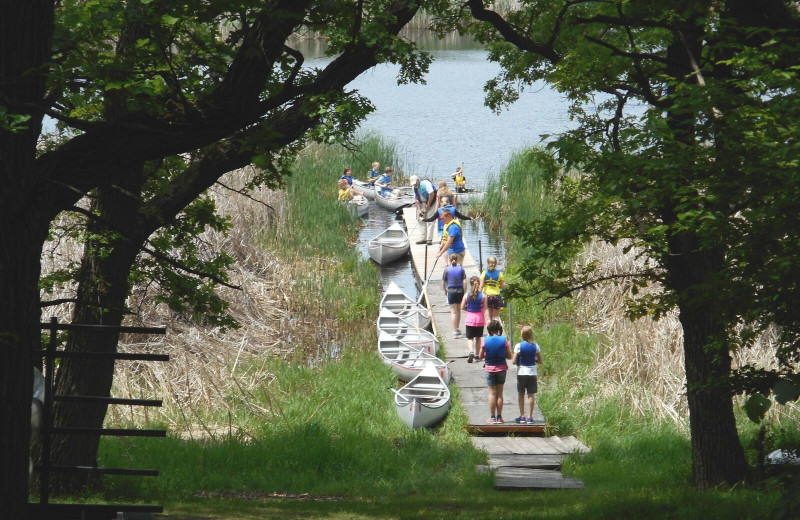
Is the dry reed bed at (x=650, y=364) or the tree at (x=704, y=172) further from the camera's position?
the dry reed bed at (x=650, y=364)

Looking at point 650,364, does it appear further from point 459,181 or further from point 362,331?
point 459,181

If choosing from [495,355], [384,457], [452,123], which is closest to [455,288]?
[495,355]

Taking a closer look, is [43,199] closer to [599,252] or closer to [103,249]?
[103,249]

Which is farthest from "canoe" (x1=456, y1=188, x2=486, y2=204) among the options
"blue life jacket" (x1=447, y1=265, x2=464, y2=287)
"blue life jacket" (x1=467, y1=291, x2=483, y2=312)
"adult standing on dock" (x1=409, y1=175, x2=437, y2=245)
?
"blue life jacket" (x1=467, y1=291, x2=483, y2=312)

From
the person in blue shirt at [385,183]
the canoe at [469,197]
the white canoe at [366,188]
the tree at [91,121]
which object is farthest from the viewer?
the person in blue shirt at [385,183]

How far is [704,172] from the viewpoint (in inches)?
270

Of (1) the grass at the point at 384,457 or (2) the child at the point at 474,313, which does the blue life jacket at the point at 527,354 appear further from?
(2) the child at the point at 474,313

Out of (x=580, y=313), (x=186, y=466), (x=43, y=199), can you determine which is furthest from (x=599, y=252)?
(x=43, y=199)

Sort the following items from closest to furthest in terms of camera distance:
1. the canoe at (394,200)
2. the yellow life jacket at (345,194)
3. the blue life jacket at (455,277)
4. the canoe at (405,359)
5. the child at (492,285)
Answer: the canoe at (405,359), the child at (492,285), the blue life jacket at (455,277), the yellow life jacket at (345,194), the canoe at (394,200)

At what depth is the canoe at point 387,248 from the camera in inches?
1024

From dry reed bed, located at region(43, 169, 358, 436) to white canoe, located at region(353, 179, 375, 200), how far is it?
7.46 m

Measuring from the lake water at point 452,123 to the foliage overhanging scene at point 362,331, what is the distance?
9.51 metres

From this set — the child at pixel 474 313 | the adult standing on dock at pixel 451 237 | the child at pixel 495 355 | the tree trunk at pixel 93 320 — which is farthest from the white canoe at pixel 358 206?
the tree trunk at pixel 93 320

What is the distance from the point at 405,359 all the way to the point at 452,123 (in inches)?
1116
